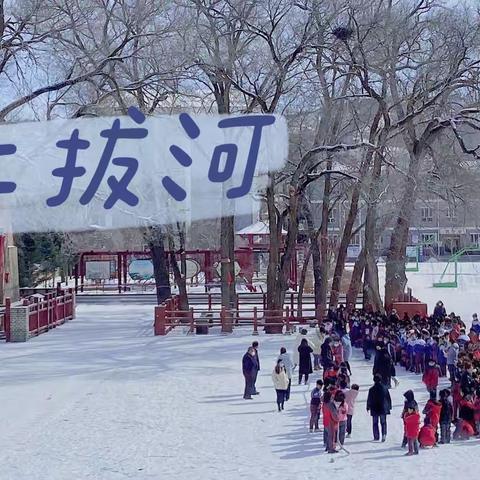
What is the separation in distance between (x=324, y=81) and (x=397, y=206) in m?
4.90

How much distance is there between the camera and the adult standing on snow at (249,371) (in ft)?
53.9

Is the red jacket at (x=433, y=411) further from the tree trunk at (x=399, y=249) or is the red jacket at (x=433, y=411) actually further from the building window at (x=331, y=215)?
the building window at (x=331, y=215)

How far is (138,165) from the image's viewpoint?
28516 millimetres

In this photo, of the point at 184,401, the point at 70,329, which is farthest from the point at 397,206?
the point at 184,401

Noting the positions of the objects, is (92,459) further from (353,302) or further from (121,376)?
(353,302)

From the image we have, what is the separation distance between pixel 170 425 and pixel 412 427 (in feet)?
13.7

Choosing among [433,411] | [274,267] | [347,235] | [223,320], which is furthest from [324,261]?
[433,411]

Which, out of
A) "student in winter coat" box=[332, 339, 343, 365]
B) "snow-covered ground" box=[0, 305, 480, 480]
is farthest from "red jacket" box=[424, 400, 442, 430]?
"student in winter coat" box=[332, 339, 343, 365]

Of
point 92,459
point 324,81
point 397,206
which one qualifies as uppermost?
point 324,81

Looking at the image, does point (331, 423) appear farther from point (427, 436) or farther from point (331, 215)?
point (331, 215)

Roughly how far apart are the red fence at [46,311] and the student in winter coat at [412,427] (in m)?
16.1

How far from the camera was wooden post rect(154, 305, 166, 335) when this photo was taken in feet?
89.9

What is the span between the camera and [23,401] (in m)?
17.0

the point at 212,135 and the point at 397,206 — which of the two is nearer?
the point at 212,135
